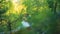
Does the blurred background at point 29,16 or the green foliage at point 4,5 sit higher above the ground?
the green foliage at point 4,5

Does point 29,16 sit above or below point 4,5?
below

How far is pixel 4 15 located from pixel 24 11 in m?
0.20

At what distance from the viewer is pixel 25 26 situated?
147 cm

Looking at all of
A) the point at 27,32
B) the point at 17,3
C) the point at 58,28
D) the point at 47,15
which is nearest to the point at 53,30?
the point at 58,28

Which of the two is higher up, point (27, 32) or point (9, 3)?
point (9, 3)

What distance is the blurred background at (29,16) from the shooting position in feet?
4.74

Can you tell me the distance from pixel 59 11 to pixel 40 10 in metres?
0.20

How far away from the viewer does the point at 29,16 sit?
57.9 inches

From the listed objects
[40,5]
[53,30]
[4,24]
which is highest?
[40,5]

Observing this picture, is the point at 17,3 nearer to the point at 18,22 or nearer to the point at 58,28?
the point at 18,22

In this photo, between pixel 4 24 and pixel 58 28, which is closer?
pixel 4 24

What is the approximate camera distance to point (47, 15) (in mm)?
1518

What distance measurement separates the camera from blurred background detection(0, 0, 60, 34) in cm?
144

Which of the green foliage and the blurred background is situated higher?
the green foliage
